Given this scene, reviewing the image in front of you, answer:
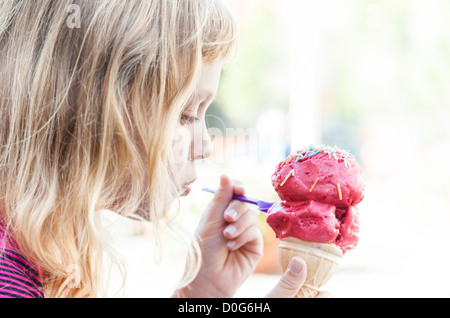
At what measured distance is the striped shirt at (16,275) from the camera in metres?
0.64

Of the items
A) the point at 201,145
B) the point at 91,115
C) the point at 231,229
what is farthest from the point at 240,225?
the point at 91,115

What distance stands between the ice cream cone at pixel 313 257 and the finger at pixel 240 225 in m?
0.22

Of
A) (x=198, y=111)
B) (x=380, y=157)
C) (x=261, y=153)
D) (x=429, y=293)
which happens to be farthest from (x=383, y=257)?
(x=198, y=111)

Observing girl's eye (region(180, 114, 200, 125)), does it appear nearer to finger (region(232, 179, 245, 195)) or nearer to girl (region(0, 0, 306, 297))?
girl (region(0, 0, 306, 297))

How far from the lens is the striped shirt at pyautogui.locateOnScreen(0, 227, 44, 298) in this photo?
644 mm

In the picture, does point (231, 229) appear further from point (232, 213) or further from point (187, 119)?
point (187, 119)

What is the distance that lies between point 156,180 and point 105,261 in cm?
44

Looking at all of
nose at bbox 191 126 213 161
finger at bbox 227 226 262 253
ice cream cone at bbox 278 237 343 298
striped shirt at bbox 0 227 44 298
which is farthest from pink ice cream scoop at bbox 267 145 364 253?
striped shirt at bbox 0 227 44 298

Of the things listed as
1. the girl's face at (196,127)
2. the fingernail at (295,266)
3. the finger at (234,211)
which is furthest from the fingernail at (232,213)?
the fingernail at (295,266)

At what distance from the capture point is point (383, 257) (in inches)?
85.0

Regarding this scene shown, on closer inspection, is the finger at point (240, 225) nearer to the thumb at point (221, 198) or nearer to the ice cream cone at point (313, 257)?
the thumb at point (221, 198)

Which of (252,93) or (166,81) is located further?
(252,93)
